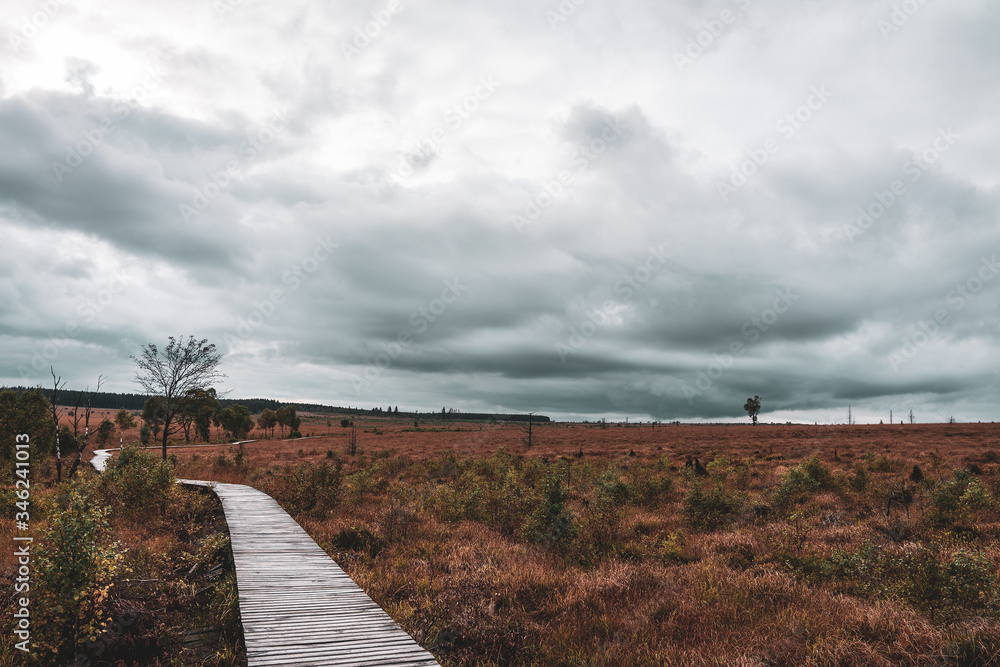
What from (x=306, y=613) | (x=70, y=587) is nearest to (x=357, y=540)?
(x=306, y=613)

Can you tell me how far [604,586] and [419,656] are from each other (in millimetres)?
4204

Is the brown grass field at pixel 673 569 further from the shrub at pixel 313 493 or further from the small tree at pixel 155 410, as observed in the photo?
the small tree at pixel 155 410

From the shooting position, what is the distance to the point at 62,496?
12.9 m

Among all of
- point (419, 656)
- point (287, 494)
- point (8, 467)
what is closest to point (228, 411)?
point (8, 467)

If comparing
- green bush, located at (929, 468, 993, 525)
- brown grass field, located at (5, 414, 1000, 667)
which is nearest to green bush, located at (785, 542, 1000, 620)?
brown grass field, located at (5, 414, 1000, 667)

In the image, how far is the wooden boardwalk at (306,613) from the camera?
513 cm

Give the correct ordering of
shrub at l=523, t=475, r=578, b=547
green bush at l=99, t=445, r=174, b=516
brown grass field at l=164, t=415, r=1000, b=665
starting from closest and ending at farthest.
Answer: brown grass field at l=164, t=415, r=1000, b=665 < shrub at l=523, t=475, r=578, b=547 < green bush at l=99, t=445, r=174, b=516

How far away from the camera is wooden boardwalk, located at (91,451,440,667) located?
5129 mm

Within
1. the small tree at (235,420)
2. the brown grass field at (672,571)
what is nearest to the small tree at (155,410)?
the small tree at (235,420)

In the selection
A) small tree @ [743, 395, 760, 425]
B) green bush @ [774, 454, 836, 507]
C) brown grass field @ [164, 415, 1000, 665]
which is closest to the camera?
brown grass field @ [164, 415, 1000, 665]

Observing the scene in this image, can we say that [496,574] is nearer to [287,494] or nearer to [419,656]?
[419,656]

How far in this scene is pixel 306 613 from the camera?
633 cm

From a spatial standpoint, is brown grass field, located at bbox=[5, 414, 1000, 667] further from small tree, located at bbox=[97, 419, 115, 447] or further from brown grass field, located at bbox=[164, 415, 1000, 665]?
small tree, located at bbox=[97, 419, 115, 447]

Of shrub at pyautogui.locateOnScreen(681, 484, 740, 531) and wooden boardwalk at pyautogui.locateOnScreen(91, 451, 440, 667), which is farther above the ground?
wooden boardwalk at pyautogui.locateOnScreen(91, 451, 440, 667)
